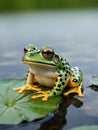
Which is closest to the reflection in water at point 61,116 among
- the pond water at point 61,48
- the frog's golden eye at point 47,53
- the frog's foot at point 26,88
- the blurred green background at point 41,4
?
the pond water at point 61,48

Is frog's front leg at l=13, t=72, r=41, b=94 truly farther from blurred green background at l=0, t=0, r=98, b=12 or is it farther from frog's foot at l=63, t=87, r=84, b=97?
blurred green background at l=0, t=0, r=98, b=12

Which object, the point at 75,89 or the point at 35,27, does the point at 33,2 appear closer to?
the point at 35,27

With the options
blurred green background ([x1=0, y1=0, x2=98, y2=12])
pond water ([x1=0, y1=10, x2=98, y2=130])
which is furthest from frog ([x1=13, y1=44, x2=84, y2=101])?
blurred green background ([x1=0, y1=0, x2=98, y2=12])

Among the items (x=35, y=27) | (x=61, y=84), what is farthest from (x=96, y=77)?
(x=35, y=27)

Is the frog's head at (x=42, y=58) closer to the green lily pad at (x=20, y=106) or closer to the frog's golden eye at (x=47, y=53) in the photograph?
the frog's golden eye at (x=47, y=53)

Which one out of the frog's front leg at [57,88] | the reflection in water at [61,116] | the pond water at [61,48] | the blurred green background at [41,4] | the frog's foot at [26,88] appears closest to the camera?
the reflection in water at [61,116]
